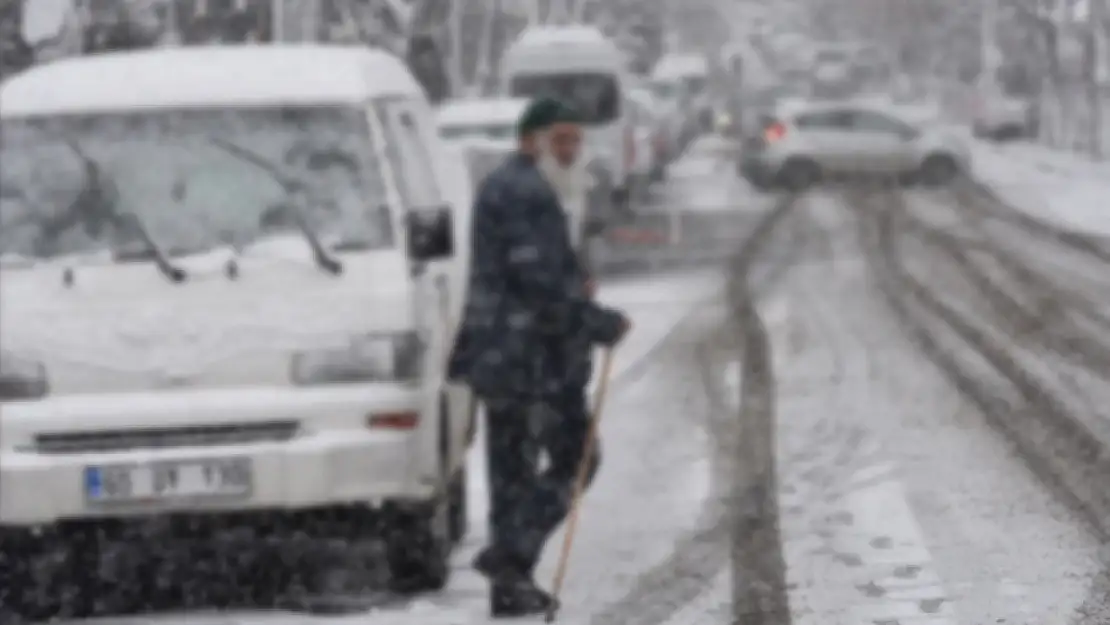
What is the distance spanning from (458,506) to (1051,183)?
32.5 meters

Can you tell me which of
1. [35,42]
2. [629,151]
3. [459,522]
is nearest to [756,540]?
[459,522]

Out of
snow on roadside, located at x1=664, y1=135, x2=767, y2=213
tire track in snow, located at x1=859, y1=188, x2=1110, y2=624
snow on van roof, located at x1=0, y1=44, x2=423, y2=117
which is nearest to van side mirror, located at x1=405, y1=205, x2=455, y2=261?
snow on van roof, located at x1=0, y1=44, x2=423, y2=117

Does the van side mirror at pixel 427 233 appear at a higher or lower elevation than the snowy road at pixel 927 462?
higher

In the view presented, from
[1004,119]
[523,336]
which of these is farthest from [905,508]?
[1004,119]

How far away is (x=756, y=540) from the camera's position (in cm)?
1025

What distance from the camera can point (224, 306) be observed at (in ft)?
29.5

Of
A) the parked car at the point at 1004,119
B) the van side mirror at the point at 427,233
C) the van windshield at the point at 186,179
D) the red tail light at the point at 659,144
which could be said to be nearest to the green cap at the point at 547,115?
the van side mirror at the point at 427,233

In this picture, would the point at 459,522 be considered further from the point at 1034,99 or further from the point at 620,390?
the point at 1034,99

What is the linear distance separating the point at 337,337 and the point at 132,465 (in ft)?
2.60

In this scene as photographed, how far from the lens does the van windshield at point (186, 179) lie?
30.8 feet

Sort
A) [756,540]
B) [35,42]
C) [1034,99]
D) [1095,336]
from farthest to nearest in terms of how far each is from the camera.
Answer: [1034,99] → [35,42] → [1095,336] → [756,540]

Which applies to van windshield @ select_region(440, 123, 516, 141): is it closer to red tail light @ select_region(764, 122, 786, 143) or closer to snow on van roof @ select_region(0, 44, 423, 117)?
red tail light @ select_region(764, 122, 786, 143)

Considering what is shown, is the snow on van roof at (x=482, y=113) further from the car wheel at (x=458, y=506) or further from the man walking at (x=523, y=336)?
the man walking at (x=523, y=336)

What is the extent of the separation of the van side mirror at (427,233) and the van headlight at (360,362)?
29 centimetres
